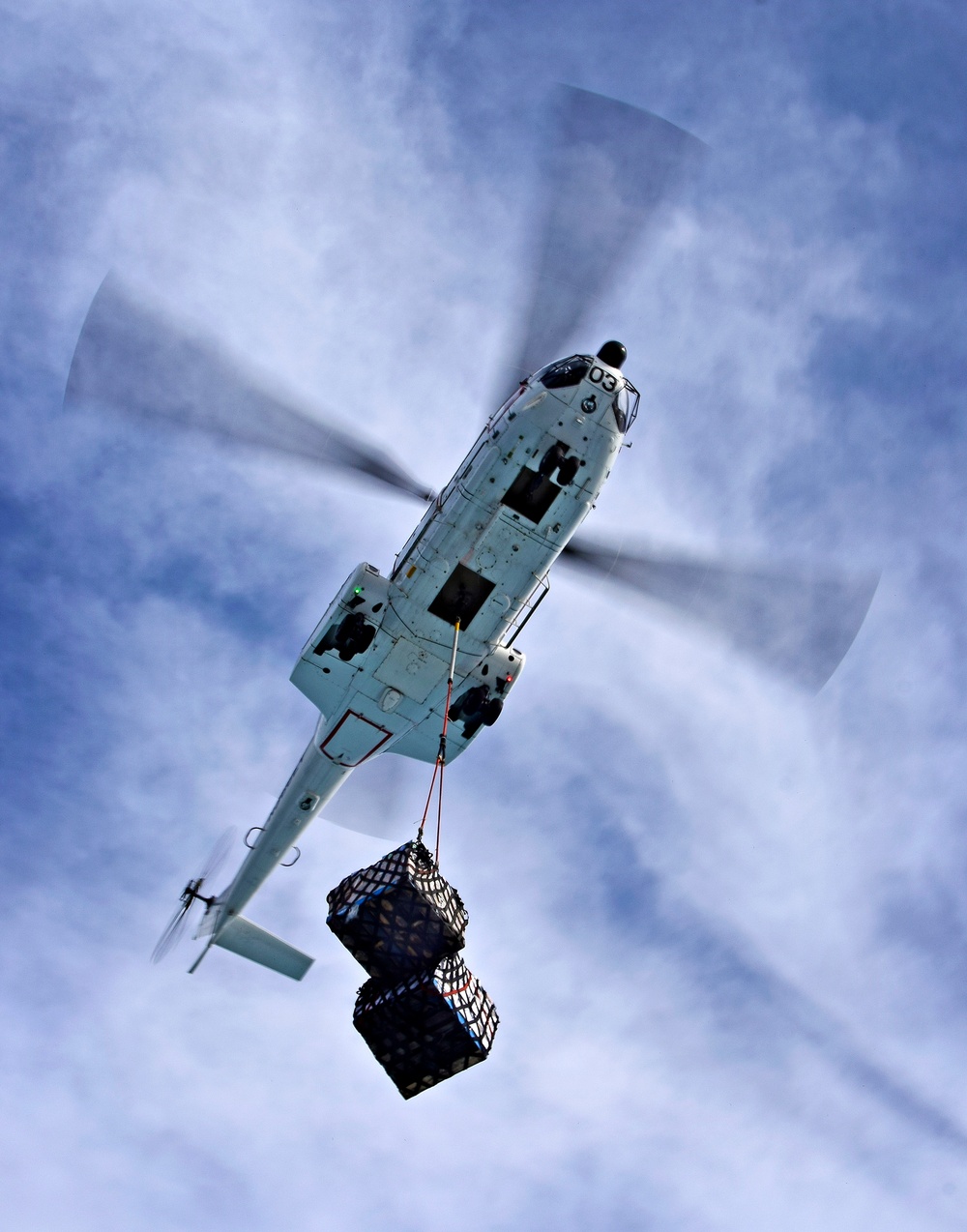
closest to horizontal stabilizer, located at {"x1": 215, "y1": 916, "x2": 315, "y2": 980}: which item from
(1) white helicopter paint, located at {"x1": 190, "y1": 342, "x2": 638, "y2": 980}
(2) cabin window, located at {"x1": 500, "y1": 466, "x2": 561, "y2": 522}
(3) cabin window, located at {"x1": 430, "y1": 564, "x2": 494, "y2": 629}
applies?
(1) white helicopter paint, located at {"x1": 190, "y1": 342, "x2": 638, "y2": 980}

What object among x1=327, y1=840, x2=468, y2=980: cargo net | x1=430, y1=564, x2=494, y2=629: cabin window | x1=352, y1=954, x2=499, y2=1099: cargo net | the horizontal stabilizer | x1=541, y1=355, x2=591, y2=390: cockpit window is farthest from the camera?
the horizontal stabilizer

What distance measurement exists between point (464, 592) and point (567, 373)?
4.32 meters

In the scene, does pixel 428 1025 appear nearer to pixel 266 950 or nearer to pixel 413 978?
pixel 413 978

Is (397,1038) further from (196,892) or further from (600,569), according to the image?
(196,892)

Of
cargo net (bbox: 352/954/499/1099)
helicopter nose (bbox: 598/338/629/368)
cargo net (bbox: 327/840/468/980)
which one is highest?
helicopter nose (bbox: 598/338/629/368)

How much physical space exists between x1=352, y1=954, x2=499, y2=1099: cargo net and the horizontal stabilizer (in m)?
11.2

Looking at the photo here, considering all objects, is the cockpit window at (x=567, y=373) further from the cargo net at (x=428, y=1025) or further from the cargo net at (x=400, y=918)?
the cargo net at (x=428, y=1025)

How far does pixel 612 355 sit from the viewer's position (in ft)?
51.8

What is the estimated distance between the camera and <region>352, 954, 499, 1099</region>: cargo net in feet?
36.3

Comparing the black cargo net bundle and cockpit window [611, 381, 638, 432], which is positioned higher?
cockpit window [611, 381, 638, 432]

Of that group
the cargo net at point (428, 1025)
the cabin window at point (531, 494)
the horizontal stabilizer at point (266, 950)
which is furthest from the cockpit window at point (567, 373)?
the horizontal stabilizer at point (266, 950)

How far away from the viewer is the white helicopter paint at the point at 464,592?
50.4 feet

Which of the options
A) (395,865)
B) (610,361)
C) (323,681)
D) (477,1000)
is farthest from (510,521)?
(477,1000)

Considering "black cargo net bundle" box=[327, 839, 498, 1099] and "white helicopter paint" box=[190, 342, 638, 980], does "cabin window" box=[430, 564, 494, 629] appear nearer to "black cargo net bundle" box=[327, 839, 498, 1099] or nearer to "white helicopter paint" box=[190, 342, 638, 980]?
"white helicopter paint" box=[190, 342, 638, 980]
